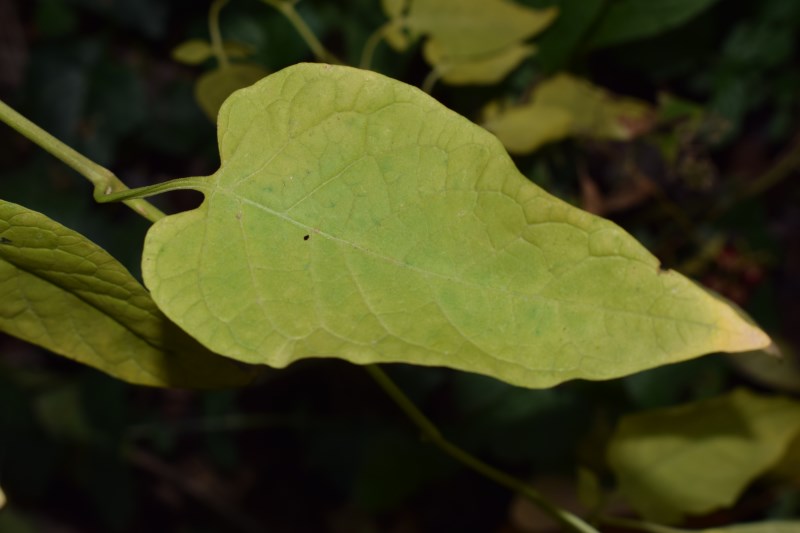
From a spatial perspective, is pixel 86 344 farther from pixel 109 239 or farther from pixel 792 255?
pixel 792 255

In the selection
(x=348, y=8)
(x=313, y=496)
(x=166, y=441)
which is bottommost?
(x=313, y=496)

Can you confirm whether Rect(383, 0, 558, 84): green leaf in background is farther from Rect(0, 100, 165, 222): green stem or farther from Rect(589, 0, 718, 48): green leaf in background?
Rect(0, 100, 165, 222): green stem

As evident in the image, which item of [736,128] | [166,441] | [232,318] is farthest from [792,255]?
[232,318]

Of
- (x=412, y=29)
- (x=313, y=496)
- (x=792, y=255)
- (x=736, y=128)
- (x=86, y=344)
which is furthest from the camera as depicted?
(x=313, y=496)

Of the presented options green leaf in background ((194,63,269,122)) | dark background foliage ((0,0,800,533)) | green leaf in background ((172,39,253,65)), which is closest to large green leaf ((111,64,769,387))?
green leaf in background ((194,63,269,122))

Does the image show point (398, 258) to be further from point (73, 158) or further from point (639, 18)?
point (639, 18)

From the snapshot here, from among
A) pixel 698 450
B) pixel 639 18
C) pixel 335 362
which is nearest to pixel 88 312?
pixel 698 450

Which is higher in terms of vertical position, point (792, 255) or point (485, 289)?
point (485, 289)
